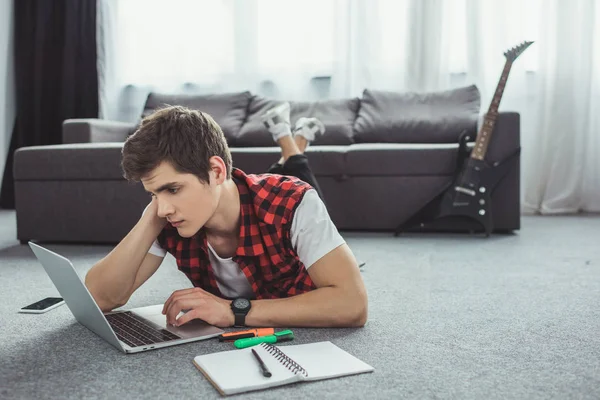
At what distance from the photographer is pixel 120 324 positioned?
58.4 inches

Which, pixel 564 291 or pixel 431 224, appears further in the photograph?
pixel 431 224

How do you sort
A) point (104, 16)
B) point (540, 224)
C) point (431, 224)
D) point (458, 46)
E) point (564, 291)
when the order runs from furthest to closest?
point (104, 16) < point (458, 46) < point (540, 224) < point (431, 224) < point (564, 291)

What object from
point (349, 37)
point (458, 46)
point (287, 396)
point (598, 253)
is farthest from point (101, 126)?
point (287, 396)

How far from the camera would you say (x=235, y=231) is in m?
1.49

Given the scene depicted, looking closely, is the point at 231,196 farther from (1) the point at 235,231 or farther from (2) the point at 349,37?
(2) the point at 349,37

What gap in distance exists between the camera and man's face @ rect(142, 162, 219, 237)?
1293 millimetres

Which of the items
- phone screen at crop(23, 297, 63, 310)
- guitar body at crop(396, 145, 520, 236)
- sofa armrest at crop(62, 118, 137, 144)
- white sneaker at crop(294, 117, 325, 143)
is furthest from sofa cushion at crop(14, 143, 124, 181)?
guitar body at crop(396, 145, 520, 236)

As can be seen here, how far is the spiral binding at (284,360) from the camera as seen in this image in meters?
1.14

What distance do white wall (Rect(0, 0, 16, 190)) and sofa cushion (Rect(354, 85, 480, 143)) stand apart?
8.81 ft

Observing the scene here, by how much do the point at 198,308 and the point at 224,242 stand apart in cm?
21

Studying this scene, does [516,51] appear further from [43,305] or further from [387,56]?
[43,305]

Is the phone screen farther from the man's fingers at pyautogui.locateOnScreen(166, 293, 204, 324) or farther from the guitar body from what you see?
the guitar body

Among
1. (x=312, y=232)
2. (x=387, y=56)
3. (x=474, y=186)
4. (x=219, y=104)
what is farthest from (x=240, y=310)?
(x=387, y=56)

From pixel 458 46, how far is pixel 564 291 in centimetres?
267
